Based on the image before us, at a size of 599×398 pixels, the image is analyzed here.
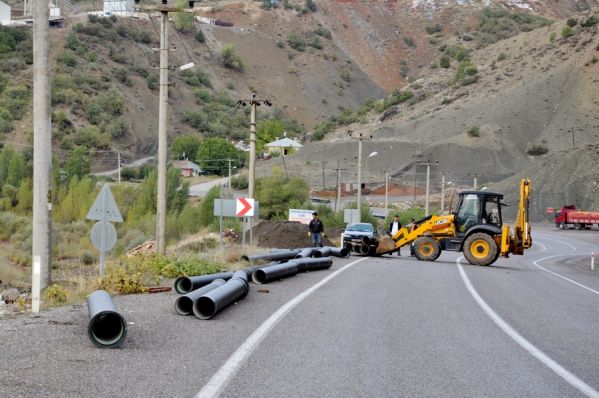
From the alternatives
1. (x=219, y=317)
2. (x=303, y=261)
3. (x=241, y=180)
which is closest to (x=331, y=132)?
(x=241, y=180)

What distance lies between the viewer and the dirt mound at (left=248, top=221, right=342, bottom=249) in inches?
1768

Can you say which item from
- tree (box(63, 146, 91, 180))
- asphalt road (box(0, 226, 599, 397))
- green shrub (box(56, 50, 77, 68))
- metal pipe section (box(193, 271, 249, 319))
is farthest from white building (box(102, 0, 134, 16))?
A: asphalt road (box(0, 226, 599, 397))

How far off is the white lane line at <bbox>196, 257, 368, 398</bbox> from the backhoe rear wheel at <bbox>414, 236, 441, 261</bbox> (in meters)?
17.3

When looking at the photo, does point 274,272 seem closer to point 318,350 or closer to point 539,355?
point 318,350

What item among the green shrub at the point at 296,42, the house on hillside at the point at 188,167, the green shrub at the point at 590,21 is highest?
the green shrub at the point at 296,42

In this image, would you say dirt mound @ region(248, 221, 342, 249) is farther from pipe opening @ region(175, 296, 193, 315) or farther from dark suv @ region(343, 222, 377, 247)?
pipe opening @ region(175, 296, 193, 315)

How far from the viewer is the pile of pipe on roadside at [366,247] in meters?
34.8

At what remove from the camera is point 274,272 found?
18750mm

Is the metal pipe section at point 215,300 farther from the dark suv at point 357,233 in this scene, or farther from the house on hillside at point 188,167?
the house on hillside at point 188,167

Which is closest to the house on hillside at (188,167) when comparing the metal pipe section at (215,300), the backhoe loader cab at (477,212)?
the backhoe loader cab at (477,212)

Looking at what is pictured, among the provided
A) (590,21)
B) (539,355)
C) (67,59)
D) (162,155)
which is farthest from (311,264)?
(590,21)

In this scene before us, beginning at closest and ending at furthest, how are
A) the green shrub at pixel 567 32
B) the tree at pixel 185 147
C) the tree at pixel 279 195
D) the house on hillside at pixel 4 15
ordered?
the tree at pixel 279 195
the tree at pixel 185 147
the green shrub at pixel 567 32
the house on hillside at pixel 4 15

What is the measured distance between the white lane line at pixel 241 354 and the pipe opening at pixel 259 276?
301cm

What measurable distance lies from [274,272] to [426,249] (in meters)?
14.2
